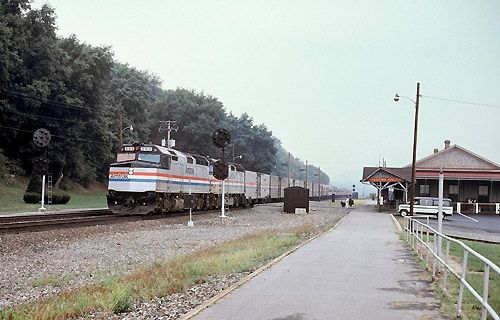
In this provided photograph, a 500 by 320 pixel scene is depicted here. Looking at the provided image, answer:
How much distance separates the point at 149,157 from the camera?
31.2 metres

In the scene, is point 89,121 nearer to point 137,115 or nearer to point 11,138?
point 11,138

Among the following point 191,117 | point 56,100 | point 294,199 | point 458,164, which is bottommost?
point 294,199

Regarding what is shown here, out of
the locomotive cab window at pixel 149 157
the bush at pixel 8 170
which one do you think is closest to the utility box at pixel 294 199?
the locomotive cab window at pixel 149 157

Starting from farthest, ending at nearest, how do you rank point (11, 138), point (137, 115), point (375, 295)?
1. point (137, 115)
2. point (11, 138)
3. point (375, 295)

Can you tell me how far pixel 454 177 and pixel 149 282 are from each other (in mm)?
51637

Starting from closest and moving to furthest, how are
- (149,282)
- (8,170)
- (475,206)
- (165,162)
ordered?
(149,282), (165,162), (475,206), (8,170)

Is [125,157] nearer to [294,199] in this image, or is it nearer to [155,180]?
[155,180]

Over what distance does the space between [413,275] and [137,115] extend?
7438 cm

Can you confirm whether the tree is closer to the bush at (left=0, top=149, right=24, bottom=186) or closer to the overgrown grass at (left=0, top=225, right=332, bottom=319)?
the bush at (left=0, top=149, right=24, bottom=186)

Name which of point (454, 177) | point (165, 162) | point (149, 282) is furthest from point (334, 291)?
point (454, 177)

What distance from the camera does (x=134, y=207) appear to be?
3116 cm

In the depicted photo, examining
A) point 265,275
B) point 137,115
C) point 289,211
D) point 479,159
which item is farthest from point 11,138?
point 265,275

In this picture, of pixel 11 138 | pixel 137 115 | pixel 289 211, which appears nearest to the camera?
pixel 289 211

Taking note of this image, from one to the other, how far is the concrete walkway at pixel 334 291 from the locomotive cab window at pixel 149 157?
16.1m
